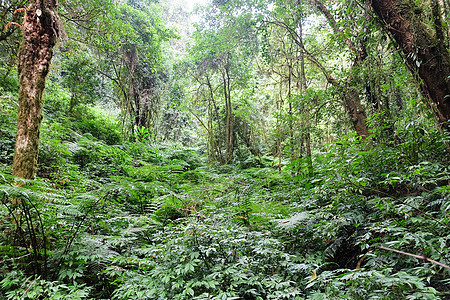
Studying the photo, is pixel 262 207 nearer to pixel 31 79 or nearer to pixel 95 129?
pixel 31 79

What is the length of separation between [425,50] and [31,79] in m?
4.57

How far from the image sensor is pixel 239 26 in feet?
22.2

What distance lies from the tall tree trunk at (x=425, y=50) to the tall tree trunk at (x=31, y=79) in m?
4.17

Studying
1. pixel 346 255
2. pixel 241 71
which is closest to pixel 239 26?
pixel 241 71

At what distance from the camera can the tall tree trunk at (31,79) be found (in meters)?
2.69

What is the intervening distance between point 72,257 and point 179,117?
35.5ft

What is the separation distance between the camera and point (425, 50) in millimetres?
2596

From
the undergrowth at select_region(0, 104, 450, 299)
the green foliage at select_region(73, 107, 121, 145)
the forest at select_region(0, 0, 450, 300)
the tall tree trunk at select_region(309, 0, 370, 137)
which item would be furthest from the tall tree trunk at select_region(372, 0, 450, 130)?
the green foliage at select_region(73, 107, 121, 145)

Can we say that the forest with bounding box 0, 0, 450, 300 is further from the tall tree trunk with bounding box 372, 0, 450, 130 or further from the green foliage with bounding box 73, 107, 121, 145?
the green foliage with bounding box 73, 107, 121, 145

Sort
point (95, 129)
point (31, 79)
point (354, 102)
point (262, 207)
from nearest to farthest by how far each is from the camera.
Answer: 1. point (31, 79)
2. point (262, 207)
3. point (354, 102)
4. point (95, 129)

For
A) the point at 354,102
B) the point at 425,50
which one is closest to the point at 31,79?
the point at 425,50

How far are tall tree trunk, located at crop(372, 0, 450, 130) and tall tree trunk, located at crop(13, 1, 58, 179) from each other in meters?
4.17

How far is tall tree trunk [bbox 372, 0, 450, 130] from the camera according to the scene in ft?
8.30

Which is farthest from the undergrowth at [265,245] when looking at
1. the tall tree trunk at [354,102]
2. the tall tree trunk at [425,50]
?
the tall tree trunk at [354,102]
